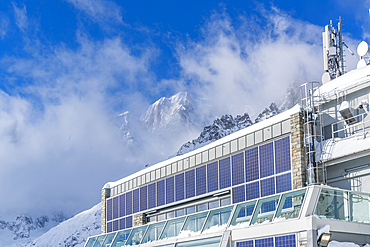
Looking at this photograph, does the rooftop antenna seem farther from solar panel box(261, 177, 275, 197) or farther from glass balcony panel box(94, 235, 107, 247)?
glass balcony panel box(94, 235, 107, 247)

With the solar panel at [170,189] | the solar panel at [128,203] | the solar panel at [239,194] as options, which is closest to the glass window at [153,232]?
the solar panel at [239,194]

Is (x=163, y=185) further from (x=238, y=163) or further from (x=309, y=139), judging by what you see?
(x=309, y=139)

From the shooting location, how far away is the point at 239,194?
2008cm

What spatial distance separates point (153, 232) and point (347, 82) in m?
8.99

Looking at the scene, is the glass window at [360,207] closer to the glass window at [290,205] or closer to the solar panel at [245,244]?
the glass window at [290,205]

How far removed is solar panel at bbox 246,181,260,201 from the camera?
19188 mm

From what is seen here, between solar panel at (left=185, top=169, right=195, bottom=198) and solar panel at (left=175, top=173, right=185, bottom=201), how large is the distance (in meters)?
0.31

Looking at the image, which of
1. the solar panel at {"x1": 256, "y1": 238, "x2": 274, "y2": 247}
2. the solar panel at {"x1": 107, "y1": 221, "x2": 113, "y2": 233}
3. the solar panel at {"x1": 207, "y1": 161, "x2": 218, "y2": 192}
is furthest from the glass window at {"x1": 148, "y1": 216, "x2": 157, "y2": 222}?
the solar panel at {"x1": 256, "y1": 238, "x2": 274, "y2": 247}

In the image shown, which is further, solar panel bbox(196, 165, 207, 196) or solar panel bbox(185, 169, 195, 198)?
solar panel bbox(185, 169, 195, 198)

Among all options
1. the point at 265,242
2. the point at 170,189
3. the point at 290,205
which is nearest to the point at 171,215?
the point at 170,189

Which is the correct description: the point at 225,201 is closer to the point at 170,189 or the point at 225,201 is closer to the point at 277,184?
the point at 277,184

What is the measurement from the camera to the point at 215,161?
21.8 meters

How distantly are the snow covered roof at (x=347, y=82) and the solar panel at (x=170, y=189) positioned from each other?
844 cm

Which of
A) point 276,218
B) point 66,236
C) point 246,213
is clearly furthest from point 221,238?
point 66,236
